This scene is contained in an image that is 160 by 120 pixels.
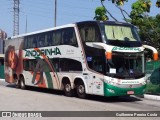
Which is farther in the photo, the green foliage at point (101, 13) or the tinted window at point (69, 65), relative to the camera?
the green foliage at point (101, 13)

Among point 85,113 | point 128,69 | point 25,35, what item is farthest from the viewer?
point 25,35

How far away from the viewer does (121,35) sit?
18.6 m

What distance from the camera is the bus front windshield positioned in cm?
1755

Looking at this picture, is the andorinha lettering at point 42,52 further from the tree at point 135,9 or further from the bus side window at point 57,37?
the tree at point 135,9

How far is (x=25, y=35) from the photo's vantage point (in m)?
25.9

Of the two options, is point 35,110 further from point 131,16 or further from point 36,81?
point 131,16

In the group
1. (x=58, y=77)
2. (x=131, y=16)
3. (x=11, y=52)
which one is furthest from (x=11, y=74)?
(x=131, y=16)

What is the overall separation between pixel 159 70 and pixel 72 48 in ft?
16.9

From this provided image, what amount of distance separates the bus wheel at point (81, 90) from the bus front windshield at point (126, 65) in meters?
2.36

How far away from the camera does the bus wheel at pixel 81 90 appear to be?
19344mm

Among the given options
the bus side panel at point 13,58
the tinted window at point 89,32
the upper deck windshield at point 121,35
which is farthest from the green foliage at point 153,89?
the bus side panel at point 13,58

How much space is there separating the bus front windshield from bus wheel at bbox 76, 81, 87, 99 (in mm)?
2358

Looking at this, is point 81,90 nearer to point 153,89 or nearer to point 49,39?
point 49,39

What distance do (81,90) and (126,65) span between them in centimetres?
289
